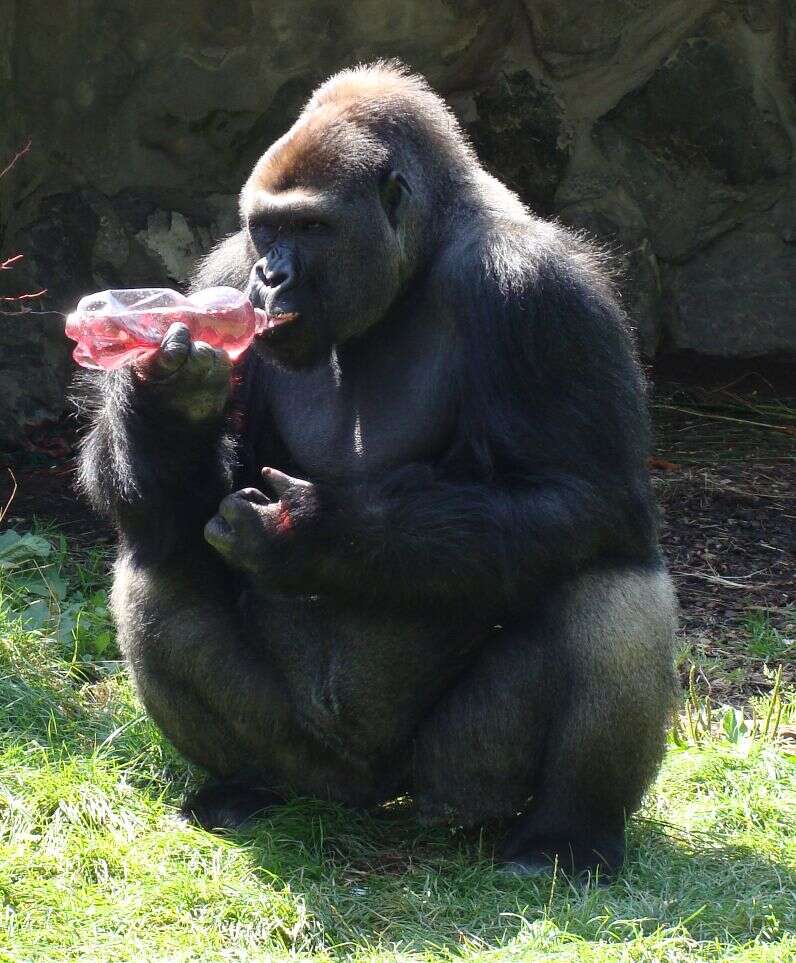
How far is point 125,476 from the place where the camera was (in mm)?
3869

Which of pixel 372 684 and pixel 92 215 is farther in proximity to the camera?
pixel 92 215

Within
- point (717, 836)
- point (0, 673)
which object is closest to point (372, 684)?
point (717, 836)

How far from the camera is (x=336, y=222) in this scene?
3791mm

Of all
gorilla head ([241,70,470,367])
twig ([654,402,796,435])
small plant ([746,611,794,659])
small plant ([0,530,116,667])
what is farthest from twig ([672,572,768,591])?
gorilla head ([241,70,470,367])

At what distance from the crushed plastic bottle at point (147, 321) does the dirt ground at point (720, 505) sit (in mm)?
2262

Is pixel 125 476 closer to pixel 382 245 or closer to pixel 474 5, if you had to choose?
pixel 382 245

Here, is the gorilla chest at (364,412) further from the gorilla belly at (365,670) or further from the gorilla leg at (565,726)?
the gorilla leg at (565,726)

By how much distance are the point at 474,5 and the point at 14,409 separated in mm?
3003

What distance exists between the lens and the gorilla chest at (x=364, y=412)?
3.88 meters

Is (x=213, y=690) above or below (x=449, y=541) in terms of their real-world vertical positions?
below

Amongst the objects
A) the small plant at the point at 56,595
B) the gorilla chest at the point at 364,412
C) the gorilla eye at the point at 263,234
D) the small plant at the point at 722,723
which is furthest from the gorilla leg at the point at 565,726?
the small plant at the point at 56,595

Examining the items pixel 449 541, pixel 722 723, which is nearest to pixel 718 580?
pixel 722 723

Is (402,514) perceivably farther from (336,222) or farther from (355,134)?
(355,134)

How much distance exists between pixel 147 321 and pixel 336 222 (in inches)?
22.2
